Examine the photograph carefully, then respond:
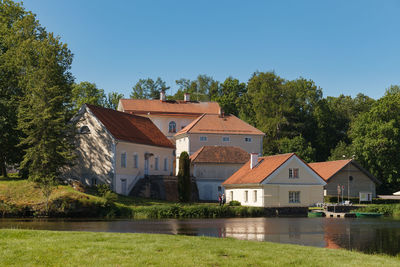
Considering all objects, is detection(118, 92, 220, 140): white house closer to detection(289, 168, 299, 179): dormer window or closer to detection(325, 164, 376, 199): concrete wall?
detection(325, 164, 376, 199): concrete wall

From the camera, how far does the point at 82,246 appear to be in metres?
14.0

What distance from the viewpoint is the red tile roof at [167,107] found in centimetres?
7956

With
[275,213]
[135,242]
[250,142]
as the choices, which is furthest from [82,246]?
[250,142]

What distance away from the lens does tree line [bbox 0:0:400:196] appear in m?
43.2

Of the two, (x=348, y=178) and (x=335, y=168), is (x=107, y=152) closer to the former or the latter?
(x=335, y=168)

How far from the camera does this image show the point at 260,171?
164 feet

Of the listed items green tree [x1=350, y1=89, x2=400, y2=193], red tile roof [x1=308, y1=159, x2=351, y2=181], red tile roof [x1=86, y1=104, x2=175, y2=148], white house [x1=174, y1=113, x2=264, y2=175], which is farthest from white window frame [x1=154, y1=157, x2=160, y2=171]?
green tree [x1=350, y1=89, x2=400, y2=193]

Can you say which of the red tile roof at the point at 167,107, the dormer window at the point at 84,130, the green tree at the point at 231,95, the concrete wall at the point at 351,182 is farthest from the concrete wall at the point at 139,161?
the green tree at the point at 231,95

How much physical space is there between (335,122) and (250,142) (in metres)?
26.8

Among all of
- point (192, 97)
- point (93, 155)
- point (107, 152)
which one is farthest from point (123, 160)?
point (192, 97)

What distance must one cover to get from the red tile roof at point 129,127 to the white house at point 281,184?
12684 mm

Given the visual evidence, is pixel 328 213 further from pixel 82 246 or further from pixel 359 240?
pixel 82 246

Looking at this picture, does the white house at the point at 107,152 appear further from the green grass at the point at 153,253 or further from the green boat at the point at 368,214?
the green grass at the point at 153,253

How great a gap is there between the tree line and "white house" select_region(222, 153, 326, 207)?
1797 centimetres
